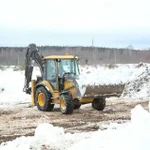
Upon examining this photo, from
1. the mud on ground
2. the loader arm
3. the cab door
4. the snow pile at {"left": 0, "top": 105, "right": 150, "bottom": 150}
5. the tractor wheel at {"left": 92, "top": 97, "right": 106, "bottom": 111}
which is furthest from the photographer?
the loader arm

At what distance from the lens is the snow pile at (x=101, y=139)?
7.36 meters

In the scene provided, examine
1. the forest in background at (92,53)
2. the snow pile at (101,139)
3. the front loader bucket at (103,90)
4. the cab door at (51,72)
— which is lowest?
the snow pile at (101,139)

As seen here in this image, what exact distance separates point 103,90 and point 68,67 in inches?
69.6

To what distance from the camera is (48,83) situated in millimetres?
17203

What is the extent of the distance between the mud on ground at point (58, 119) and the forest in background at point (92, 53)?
2354 inches

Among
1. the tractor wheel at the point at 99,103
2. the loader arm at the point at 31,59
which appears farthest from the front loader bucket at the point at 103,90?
the loader arm at the point at 31,59

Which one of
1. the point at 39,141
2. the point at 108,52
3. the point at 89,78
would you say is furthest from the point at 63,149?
the point at 108,52

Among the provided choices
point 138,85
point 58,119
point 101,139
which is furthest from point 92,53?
point 101,139

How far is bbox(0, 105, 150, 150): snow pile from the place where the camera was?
290 inches

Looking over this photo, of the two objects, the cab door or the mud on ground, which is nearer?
the mud on ground

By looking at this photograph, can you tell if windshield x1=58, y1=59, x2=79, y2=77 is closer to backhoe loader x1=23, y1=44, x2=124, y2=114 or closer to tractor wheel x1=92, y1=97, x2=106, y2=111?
backhoe loader x1=23, y1=44, x2=124, y2=114

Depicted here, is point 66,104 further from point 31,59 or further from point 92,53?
point 92,53

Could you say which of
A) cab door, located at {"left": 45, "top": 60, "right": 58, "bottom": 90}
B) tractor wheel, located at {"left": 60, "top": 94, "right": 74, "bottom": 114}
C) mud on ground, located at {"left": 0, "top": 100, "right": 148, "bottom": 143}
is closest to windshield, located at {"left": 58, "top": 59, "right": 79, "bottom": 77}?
cab door, located at {"left": 45, "top": 60, "right": 58, "bottom": 90}

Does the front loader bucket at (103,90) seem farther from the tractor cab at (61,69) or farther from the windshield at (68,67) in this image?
the windshield at (68,67)
